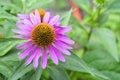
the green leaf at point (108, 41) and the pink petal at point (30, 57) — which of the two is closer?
the pink petal at point (30, 57)

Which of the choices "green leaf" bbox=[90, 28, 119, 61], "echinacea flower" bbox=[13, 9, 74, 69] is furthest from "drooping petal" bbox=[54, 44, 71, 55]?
"green leaf" bbox=[90, 28, 119, 61]

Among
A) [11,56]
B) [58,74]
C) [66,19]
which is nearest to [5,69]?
[11,56]

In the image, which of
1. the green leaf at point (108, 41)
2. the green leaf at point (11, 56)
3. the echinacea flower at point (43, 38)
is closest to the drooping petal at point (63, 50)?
the echinacea flower at point (43, 38)

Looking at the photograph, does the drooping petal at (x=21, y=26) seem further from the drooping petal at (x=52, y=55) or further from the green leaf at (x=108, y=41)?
the green leaf at (x=108, y=41)

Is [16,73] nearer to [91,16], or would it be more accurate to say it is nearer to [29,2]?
[29,2]

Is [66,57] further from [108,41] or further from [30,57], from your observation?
[108,41]

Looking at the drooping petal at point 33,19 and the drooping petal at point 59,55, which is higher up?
the drooping petal at point 33,19

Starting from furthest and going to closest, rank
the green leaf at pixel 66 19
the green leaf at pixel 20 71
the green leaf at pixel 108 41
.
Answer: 1. the green leaf at pixel 108 41
2. the green leaf at pixel 66 19
3. the green leaf at pixel 20 71
